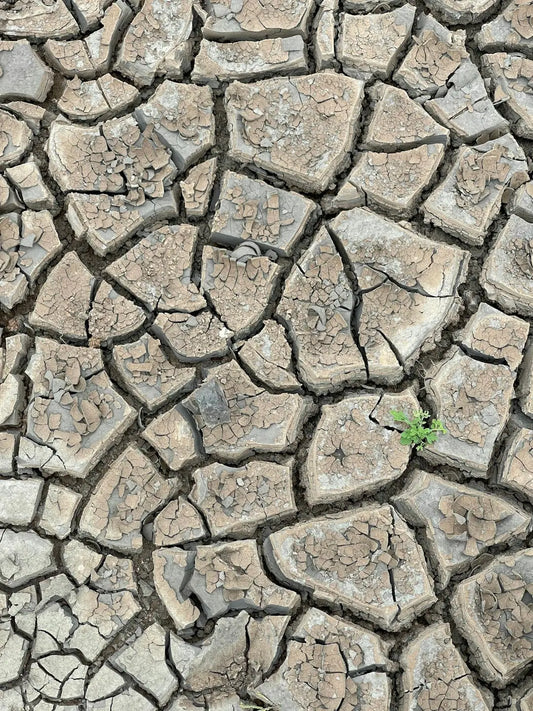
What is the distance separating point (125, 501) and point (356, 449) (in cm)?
95

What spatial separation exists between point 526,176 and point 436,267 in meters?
0.60

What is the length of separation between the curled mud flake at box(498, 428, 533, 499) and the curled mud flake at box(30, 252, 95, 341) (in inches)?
70.8

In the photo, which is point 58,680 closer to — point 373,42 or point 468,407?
point 468,407

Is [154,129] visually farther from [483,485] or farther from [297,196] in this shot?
[483,485]

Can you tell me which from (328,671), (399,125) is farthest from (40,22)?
(328,671)

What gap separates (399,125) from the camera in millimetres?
2951

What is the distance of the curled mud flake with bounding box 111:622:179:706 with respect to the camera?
2.60 metres

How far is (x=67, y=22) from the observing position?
10.0ft

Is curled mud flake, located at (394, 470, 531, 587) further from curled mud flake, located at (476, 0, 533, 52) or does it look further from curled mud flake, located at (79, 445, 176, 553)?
curled mud flake, located at (476, 0, 533, 52)

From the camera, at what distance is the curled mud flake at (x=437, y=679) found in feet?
8.48

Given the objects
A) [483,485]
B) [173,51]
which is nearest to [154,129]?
[173,51]

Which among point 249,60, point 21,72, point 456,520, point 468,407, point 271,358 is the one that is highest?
point 21,72

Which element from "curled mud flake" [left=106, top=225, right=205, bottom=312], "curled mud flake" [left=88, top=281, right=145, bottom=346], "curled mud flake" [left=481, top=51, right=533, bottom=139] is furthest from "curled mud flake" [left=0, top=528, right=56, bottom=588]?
"curled mud flake" [left=481, top=51, right=533, bottom=139]

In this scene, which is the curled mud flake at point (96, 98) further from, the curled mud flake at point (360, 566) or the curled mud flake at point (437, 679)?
the curled mud flake at point (437, 679)
